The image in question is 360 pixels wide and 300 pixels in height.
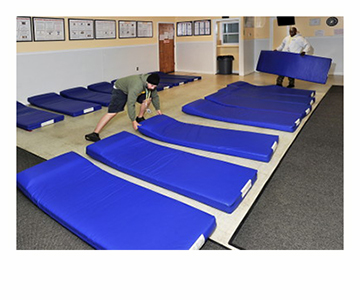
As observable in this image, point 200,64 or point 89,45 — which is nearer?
point 89,45

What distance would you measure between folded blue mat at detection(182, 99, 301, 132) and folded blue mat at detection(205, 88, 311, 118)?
0.72 feet

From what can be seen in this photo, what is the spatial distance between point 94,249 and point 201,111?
373 centimetres

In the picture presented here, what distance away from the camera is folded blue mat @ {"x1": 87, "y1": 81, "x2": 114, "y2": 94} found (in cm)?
748

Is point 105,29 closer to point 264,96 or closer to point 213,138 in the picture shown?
point 264,96

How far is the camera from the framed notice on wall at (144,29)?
9.32 metres

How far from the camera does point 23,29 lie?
252 inches

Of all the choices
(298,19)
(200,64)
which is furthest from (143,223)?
(298,19)

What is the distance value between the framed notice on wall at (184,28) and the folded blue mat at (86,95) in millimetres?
5122

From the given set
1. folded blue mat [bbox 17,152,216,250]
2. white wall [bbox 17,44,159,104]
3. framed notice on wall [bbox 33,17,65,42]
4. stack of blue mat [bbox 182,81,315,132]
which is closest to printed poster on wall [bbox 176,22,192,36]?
white wall [bbox 17,44,159,104]

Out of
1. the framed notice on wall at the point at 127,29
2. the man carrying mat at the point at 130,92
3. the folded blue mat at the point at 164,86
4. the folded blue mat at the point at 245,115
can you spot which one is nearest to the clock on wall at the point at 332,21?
the folded blue mat at the point at 164,86

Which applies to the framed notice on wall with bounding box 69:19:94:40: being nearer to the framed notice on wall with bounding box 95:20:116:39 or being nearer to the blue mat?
the framed notice on wall with bounding box 95:20:116:39

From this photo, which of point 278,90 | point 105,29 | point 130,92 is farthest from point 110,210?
point 105,29

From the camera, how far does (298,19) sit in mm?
10250

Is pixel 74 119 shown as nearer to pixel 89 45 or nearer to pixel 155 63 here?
pixel 89 45
